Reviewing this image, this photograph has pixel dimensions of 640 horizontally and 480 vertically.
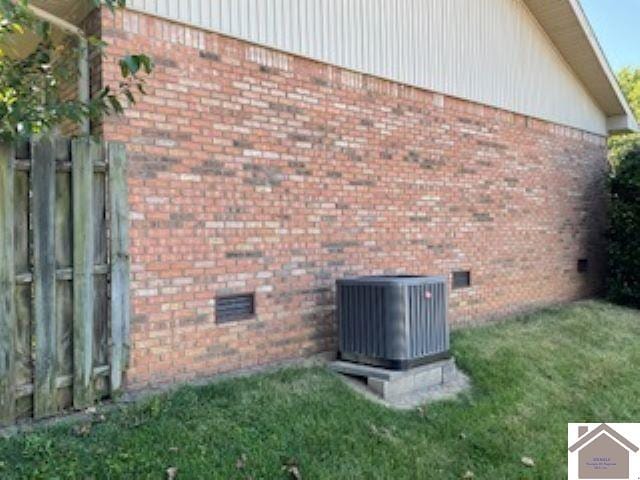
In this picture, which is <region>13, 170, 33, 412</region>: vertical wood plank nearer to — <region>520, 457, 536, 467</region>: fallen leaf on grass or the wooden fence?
the wooden fence

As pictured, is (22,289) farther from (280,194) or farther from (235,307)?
(280,194)

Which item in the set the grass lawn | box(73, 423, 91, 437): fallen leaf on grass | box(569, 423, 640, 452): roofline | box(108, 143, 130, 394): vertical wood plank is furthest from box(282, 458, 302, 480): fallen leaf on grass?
box(569, 423, 640, 452): roofline

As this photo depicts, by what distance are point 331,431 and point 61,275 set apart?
2317 millimetres

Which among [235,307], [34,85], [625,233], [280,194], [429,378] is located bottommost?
[429,378]

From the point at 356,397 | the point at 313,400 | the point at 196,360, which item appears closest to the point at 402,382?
the point at 356,397

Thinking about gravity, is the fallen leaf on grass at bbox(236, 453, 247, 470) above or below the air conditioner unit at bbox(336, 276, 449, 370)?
below

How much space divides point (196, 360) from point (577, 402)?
3.87 m

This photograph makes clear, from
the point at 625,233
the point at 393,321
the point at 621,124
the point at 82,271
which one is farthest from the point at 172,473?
the point at 621,124

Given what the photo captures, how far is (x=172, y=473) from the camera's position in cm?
347

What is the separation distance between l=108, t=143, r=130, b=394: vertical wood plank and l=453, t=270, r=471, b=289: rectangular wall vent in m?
4.93

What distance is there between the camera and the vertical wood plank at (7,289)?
381 cm

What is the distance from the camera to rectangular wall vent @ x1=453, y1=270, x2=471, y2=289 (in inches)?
316

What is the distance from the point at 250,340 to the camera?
5.52 meters

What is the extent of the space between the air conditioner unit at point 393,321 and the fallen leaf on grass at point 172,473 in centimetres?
240
